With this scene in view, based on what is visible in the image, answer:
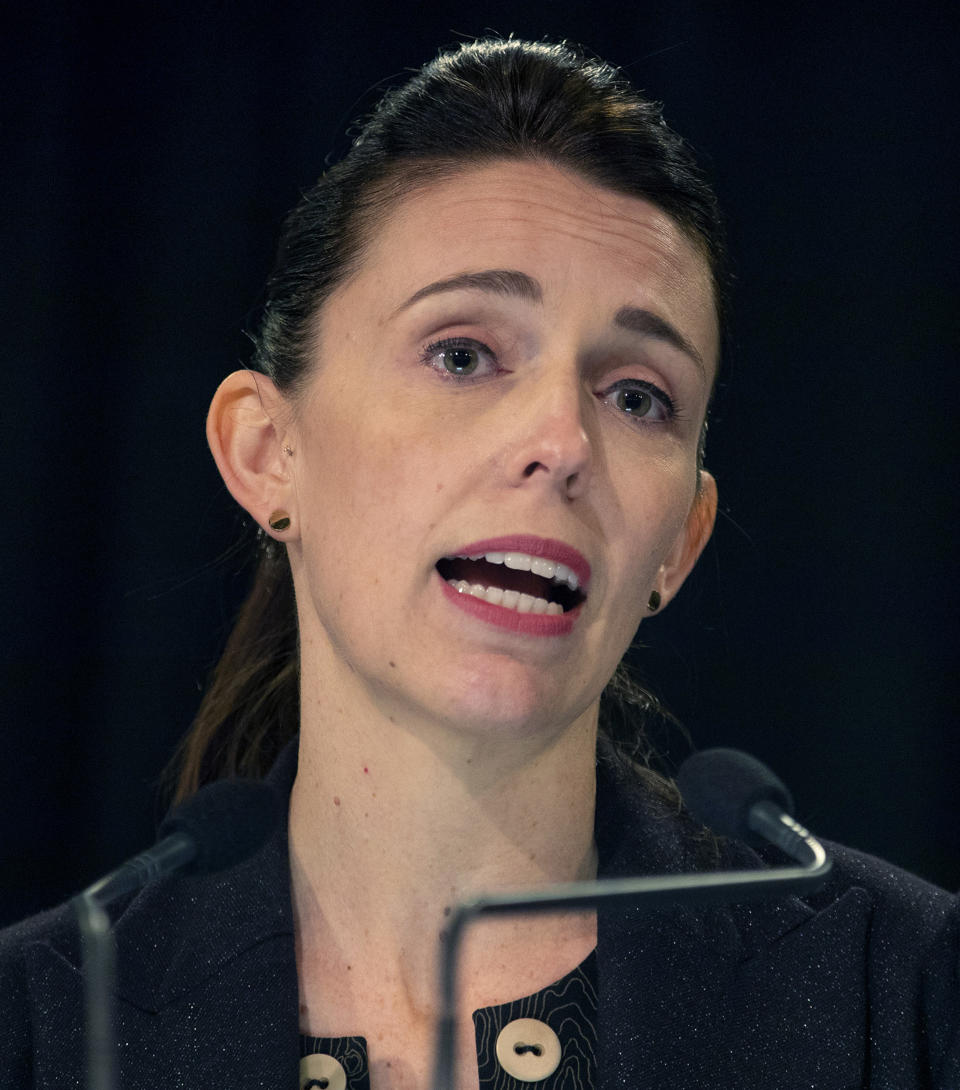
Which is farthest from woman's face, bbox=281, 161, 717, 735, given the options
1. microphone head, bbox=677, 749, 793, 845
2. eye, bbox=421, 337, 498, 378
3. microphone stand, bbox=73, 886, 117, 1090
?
microphone stand, bbox=73, 886, 117, 1090

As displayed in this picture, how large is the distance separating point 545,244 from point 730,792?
1.99 ft

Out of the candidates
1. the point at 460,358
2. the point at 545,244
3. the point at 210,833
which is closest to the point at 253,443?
the point at 460,358

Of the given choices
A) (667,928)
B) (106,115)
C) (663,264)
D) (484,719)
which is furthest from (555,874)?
(106,115)

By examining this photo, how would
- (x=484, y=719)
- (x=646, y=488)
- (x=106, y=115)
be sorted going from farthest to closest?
(x=106, y=115), (x=646, y=488), (x=484, y=719)

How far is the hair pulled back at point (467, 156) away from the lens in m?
1.52

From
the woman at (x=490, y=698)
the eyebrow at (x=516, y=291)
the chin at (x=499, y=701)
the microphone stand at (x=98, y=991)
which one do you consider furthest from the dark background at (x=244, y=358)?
the microphone stand at (x=98, y=991)

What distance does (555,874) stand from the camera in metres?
1.43

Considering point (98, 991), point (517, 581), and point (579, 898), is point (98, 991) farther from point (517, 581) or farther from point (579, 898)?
point (517, 581)

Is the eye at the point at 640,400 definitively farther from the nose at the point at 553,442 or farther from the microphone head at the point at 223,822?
the microphone head at the point at 223,822

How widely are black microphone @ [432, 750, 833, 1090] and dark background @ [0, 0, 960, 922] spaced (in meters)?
1.07

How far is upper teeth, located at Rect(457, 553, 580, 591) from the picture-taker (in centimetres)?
128

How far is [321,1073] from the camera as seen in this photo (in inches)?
52.7

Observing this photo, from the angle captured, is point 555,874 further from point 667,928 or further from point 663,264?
point 663,264

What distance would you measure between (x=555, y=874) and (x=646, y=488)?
397mm
